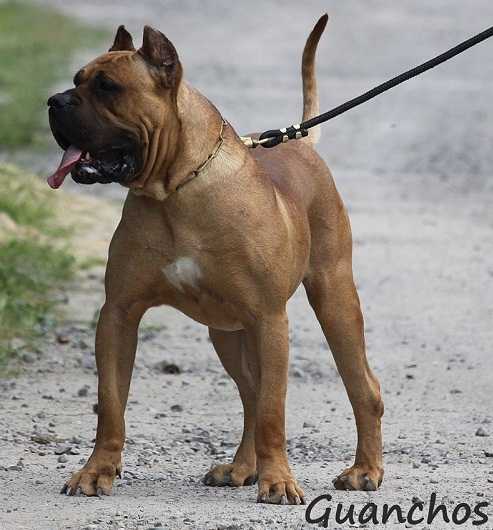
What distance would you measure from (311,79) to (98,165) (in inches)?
62.3

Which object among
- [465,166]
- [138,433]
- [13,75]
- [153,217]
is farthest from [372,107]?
[153,217]

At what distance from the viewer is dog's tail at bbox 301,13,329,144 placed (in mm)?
6934

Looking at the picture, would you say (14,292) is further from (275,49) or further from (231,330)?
(275,49)

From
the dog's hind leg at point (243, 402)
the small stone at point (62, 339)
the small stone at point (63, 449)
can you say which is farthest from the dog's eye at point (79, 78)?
the small stone at point (62, 339)

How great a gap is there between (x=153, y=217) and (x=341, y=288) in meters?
0.98

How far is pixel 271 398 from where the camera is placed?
19.7 feet

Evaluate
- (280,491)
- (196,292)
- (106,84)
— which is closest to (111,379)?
(196,292)

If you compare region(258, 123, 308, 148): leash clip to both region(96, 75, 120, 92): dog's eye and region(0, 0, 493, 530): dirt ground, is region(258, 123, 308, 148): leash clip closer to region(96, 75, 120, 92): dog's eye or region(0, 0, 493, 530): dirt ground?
region(96, 75, 120, 92): dog's eye

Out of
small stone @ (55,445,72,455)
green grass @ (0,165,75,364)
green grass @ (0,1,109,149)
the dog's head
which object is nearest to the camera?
the dog's head

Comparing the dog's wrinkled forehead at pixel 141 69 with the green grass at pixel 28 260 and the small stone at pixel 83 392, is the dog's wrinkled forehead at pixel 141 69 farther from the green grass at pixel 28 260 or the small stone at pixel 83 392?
the green grass at pixel 28 260

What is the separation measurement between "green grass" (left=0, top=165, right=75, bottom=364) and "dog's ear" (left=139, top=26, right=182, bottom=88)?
125 inches

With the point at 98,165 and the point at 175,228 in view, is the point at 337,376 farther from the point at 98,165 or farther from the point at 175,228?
the point at 98,165

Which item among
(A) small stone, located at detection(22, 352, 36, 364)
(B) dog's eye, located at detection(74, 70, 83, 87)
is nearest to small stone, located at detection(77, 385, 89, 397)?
(A) small stone, located at detection(22, 352, 36, 364)

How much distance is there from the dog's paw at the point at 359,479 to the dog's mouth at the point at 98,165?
1473 millimetres
